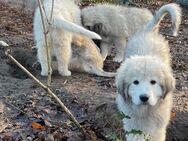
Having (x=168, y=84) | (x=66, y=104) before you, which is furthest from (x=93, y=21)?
(x=168, y=84)

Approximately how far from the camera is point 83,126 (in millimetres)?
5977

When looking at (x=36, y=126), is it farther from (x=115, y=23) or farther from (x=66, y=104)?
(x=115, y=23)

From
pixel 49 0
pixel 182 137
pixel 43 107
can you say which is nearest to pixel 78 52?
pixel 49 0

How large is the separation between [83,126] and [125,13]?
120 inches

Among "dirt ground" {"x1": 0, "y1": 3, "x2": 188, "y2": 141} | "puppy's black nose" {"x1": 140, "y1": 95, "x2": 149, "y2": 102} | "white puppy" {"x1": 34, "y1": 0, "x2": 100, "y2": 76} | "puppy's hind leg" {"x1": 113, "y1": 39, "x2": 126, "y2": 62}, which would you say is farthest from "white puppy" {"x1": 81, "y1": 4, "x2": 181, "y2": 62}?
"puppy's black nose" {"x1": 140, "y1": 95, "x2": 149, "y2": 102}

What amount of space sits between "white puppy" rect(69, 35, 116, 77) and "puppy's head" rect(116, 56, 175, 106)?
7.59ft

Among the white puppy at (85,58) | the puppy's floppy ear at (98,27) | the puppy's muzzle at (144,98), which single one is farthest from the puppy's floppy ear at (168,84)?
the puppy's floppy ear at (98,27)

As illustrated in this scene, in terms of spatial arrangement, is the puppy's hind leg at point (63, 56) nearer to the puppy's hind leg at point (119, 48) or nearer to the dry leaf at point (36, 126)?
the puppy's hind leg at point (119, 48)

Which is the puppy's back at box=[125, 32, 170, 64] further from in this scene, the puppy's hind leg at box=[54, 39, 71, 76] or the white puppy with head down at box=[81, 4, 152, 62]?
the white puppy with head down at box=[81, 4, 152, 62]

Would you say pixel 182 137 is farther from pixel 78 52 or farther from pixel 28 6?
pixel 28 6

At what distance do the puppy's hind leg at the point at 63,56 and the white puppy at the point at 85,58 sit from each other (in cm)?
31

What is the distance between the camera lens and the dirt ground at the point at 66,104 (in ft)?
18.7

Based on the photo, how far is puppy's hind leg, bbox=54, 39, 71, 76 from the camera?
720cm

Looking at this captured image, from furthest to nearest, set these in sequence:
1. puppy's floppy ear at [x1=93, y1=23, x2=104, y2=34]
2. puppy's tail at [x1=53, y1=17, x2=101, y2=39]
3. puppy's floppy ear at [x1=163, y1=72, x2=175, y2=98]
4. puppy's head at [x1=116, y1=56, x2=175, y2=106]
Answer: puppy's floppy ear at [x1=93, y1=23, x2=104, y2=34] → puppy's tail at [x1=53, y1=17, x2=101, y2=39] → puppy's floppy ear at [x1=163, y1=72, x2=175, y2=98] → puppy's head at [x1=116, y1=56, x2=175, y2=106]
